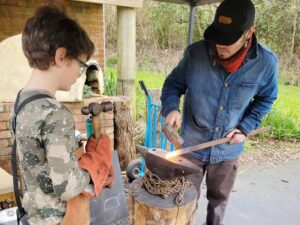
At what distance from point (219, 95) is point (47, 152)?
1.31 metres

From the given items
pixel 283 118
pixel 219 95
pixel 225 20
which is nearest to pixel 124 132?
pixel 219 95

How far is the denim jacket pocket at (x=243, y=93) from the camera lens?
2.06m

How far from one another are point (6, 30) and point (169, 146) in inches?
111

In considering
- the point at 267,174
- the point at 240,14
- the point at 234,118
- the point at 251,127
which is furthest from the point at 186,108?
the point at 267,174

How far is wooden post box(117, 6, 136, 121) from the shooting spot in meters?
3.85

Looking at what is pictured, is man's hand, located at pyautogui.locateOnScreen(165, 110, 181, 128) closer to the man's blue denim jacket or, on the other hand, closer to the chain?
the man's blue denim jacket

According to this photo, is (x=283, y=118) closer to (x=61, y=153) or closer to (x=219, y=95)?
(x=219, y=95)

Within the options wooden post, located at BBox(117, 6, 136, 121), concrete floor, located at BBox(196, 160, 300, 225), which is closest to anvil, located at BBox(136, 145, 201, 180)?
concrete floor, located at BBox(196, 160, 300, 225)

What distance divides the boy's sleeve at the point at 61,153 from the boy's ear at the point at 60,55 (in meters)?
0.21

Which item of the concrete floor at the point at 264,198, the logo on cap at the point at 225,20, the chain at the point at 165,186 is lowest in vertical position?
the concrete floor at the point at 264,198

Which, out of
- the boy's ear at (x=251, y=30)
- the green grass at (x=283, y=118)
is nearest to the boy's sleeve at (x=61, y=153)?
the boy's ear at (x=251, y=30)

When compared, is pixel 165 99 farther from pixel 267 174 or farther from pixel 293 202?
pixel 267 174

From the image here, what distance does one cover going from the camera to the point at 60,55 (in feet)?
4.10

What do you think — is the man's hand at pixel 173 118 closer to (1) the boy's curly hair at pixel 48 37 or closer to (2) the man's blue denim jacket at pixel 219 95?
(2) the man's blue denim jacket at pixel 219 95
